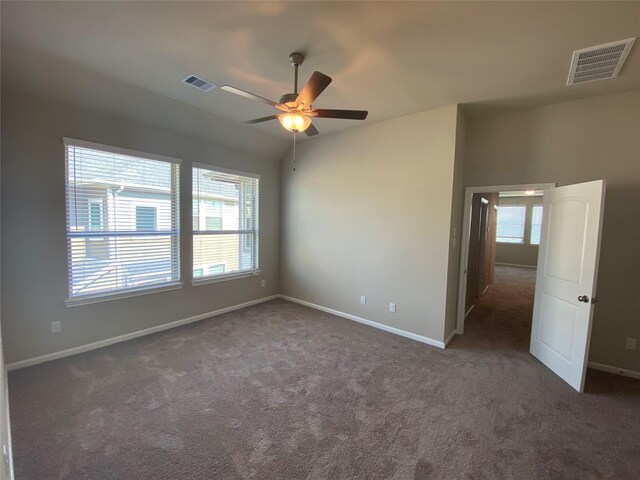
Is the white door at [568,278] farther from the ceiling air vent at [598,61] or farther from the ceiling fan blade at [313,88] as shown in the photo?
the ceiling fan blade at [313,88]

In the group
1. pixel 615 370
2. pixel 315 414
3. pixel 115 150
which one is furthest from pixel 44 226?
pixel 615 370

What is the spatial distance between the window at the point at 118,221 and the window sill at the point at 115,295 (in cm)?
1

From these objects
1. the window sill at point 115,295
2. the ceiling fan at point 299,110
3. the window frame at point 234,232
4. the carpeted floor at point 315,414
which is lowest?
the carpeted floor at point 315,414

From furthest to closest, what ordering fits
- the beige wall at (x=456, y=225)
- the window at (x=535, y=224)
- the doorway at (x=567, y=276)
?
1. the window at (x=535, y=224)
2. the beige wall at (x=456, y=225)
3. the doorway at (x=567, y=276)

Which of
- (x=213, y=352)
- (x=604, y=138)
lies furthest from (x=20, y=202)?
(x=604, y=138)

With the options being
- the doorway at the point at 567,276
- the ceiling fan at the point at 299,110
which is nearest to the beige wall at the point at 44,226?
the ceiling fan at the point at 299,110

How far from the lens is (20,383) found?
2504 millimetres

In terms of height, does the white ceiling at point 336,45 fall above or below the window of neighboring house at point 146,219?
above

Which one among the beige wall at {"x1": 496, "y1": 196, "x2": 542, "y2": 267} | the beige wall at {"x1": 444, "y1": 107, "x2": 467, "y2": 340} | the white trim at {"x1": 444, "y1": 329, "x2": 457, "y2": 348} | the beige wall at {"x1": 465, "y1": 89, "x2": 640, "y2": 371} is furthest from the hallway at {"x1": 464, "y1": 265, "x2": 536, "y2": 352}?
the beige wall at {"x1": 496, "y1": 196, "x2": 542, "y2": 267}

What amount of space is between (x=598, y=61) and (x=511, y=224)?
864cm

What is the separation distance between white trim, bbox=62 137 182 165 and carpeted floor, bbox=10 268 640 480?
2329 millimetres

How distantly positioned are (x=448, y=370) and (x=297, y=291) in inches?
114

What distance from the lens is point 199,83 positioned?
2834mm

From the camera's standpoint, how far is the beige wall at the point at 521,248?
916 cm
